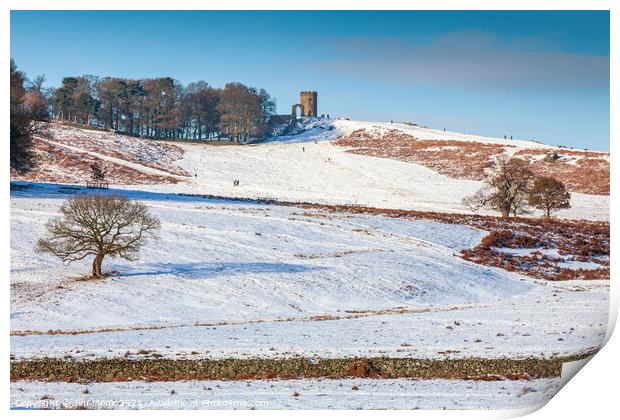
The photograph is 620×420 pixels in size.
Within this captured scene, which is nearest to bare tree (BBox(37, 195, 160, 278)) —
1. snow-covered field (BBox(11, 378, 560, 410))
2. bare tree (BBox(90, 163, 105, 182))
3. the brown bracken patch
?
bare tree (BBox(90, 163, 105, 182))

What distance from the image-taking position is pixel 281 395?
27.8ft

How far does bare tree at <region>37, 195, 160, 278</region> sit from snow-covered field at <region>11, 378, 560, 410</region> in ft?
21.1

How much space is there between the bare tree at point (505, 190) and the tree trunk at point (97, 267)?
850 cm

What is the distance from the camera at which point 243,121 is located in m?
11.8

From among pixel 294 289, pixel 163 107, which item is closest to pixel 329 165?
pixel 294 289

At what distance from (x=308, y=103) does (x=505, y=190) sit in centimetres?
693

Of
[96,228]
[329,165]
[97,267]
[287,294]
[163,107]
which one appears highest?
[163,107]

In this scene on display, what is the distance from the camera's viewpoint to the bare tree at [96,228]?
572 inches

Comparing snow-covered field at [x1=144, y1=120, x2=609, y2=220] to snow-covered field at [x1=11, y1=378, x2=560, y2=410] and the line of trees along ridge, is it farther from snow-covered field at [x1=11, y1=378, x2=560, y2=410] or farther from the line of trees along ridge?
snow-covered field at [x1=11, y1=378, x2=560, y2=410]

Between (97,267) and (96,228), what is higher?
(96,228)

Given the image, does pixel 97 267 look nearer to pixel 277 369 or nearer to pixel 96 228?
pixel 96 228

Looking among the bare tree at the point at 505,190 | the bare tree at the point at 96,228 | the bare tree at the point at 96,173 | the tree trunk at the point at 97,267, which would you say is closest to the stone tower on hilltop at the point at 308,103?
the bare tree at the point at 505,190

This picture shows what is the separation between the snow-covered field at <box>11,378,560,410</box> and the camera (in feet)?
26.7
